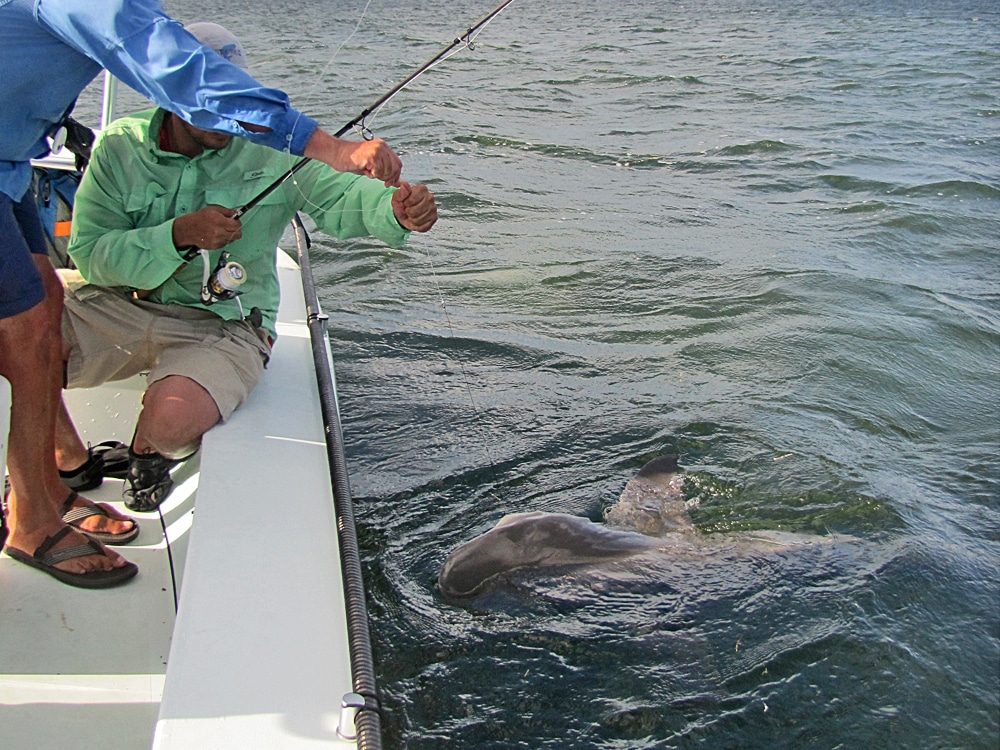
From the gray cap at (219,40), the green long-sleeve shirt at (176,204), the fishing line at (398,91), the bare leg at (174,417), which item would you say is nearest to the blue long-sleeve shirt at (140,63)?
the fishing line at (398,91)

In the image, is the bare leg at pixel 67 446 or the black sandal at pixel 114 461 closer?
the bare leg at pixel 67 446

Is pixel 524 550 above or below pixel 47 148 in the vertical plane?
below

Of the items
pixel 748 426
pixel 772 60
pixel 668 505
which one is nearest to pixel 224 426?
pixel 668 505

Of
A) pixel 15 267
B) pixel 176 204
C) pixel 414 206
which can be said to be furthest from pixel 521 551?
pixel 15 267

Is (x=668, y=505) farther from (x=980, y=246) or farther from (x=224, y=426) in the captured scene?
(x=980, y=246)

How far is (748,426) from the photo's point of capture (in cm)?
557

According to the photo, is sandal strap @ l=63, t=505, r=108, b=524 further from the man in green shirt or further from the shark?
the shark

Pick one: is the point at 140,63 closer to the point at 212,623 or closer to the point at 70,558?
the point at 212,623

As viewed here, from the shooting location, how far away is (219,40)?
3.86m

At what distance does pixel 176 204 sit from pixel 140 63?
4.18 ft

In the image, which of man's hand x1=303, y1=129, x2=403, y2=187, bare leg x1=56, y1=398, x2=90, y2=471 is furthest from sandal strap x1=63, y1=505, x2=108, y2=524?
man's hand x1=303, y1=129, x2=403, y2=187

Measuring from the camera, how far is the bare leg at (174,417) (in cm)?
380

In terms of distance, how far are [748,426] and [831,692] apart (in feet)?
6.67

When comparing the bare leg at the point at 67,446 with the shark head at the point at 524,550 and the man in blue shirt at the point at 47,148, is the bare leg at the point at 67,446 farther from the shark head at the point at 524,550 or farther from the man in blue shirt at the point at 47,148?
the shark head at the point at 524,550
